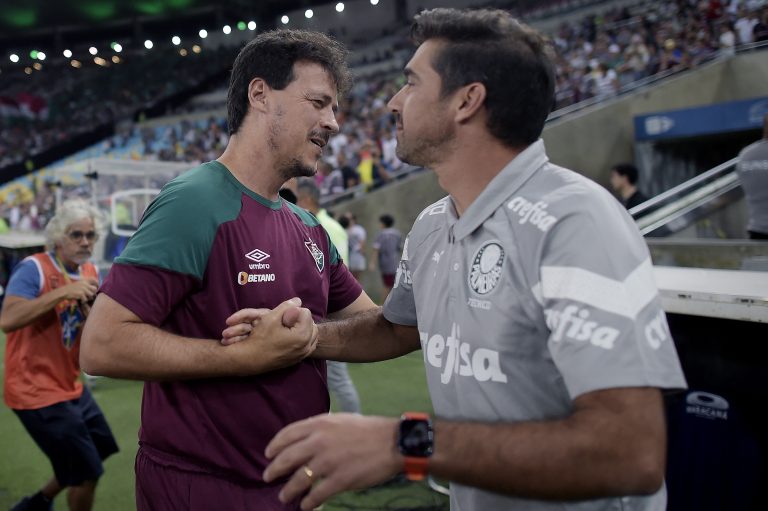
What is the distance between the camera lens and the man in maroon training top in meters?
1.67

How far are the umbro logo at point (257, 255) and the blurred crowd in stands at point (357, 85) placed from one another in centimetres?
609

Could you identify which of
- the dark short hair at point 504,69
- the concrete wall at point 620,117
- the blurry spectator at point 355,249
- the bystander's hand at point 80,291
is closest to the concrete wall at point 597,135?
the concrete wall at point 620,117

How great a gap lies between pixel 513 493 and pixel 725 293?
5.31ft

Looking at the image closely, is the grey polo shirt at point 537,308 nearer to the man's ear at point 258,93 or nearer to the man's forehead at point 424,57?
the man's forehead at point 424,57

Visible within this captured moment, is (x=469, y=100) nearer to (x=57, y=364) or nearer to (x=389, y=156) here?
(x=57, y=364)

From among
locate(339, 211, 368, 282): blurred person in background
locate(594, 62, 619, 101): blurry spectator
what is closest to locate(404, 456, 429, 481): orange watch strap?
locate(339, 211, 368, 282): blurred person in background

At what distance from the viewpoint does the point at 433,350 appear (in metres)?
1.47

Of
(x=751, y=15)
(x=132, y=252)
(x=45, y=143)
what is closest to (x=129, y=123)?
(x=45, y=143)

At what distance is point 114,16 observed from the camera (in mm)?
32688

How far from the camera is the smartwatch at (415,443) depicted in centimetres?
105

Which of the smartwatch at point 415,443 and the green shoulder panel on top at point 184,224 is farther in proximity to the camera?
the green shoulder panel on top at point 184,224

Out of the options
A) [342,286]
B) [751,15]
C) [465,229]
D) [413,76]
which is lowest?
[342,286]

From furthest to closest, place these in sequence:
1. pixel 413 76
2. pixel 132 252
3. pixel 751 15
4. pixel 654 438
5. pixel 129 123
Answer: pixel 129 123, pixel 751 15, pixel 132 252, pixel 413 76, pixel 654 438

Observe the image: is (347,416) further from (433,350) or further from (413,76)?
(413,76)
